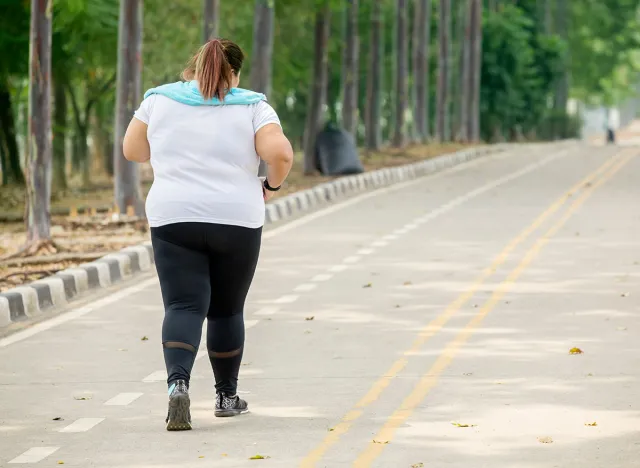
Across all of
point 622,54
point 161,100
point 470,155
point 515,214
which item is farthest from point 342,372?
point 622,54

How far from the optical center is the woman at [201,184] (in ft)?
28.6

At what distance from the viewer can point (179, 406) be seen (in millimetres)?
8680

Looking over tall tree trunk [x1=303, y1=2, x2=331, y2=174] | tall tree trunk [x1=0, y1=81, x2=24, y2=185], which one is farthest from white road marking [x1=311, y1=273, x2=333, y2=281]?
tall tree trunk [x1=303, y1=2, x2=331, y2=174]

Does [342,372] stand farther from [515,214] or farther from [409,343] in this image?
[515,214]

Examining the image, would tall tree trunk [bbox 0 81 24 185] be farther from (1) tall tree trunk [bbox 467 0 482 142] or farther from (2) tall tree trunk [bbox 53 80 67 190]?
(1) tall tree trunk [bbox 467 0 482 142]

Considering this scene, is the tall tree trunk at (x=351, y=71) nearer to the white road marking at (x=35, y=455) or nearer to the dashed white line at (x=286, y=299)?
the dashed white line at (x=286, y=299)

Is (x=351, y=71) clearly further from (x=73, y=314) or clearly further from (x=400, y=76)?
(x=73, y=314)

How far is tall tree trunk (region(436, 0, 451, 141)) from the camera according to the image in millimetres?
56125

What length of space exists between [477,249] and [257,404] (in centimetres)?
994

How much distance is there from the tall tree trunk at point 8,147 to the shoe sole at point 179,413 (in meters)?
27.1

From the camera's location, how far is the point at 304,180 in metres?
34.4

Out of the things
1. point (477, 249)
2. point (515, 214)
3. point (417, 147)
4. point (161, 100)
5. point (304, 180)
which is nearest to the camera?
point (161, 100)

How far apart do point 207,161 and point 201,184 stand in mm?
109

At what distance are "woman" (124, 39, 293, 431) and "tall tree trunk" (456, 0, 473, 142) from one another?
49.6 meters
